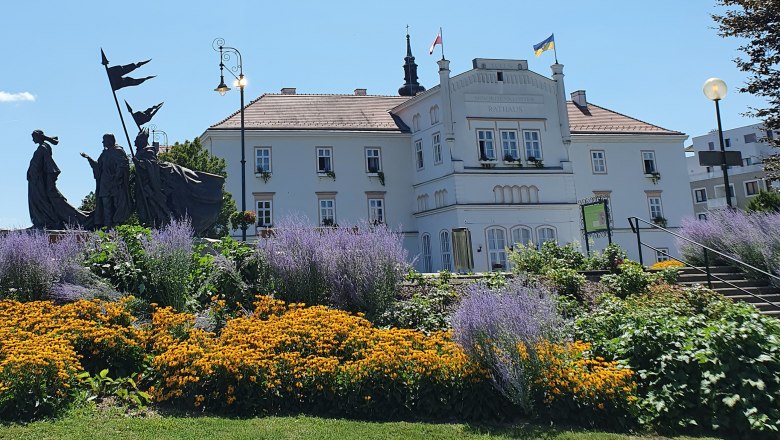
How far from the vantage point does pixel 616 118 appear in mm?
45562

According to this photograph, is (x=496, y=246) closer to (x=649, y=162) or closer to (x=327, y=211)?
(x=327, y=211)

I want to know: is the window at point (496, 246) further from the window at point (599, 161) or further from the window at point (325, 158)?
the window at point (325, 158)

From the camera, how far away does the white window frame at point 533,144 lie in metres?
38.2

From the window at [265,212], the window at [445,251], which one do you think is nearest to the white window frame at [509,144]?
the window at [445,251]

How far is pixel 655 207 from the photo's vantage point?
4288 centimetres

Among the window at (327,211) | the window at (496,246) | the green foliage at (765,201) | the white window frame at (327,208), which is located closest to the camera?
the green foliage at (765,201)

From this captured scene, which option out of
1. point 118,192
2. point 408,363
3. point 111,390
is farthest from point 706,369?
point 118,192

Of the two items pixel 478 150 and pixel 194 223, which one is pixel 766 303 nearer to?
pixel 194 223

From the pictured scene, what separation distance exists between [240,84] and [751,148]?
57.6m

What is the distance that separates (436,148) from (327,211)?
7596mm

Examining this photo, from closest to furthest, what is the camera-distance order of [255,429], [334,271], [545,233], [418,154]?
[255,429]
[334,271]
[545,233]
[418,154]

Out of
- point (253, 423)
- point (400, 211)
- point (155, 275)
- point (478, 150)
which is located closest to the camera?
point (253, 423)

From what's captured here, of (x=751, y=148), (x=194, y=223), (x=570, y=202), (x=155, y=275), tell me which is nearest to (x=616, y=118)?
(x=570, y=202)

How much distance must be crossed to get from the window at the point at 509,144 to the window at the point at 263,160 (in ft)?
45.8
